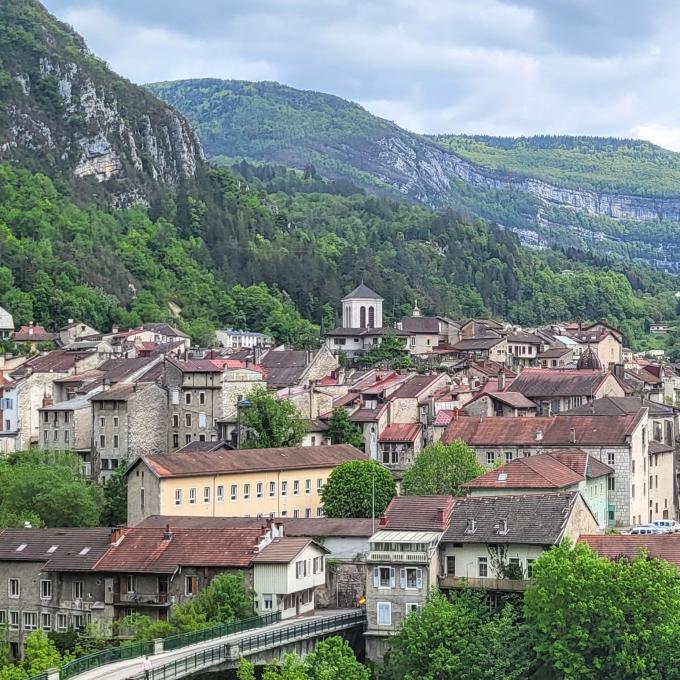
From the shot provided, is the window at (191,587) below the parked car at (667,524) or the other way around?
below

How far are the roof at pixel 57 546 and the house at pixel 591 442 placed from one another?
2992cm

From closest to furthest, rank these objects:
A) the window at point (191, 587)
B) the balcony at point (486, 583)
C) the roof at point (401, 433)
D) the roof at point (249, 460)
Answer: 1. the balcony at point (486, 583)
2. the window at point (191, 587)
3. the roof at point (249, 460)
4. the roof at point (401, 433)

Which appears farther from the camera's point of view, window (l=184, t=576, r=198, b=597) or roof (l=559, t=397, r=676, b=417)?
roof (l=559, t=397, r=676, b=417)

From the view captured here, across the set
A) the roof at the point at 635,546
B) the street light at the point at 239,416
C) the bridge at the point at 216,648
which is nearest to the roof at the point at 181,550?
the bridge at the point at 216,648

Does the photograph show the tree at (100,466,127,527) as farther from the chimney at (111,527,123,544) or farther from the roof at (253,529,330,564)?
the roof at (253,529,330,564)

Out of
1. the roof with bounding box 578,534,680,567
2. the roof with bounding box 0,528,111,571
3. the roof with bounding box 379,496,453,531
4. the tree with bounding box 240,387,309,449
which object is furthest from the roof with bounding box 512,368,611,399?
the roof with bounding box 0,528,111,571

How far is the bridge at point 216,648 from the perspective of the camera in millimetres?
59281

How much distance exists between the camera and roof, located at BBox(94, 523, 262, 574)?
7294 cm

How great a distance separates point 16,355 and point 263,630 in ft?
310

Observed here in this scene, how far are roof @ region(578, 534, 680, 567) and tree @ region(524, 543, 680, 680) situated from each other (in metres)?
3.76

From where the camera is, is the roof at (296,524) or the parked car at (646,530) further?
the parked car at (646,530)

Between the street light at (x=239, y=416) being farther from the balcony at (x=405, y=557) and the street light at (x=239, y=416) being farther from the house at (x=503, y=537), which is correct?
the balcony at (x=405, y=557)

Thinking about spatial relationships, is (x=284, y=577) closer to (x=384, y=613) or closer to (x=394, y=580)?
(x=384, y=613)

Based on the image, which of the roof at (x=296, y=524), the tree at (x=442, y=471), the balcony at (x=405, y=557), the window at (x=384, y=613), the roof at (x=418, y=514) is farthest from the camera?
the tree at (x=442, y=471)
